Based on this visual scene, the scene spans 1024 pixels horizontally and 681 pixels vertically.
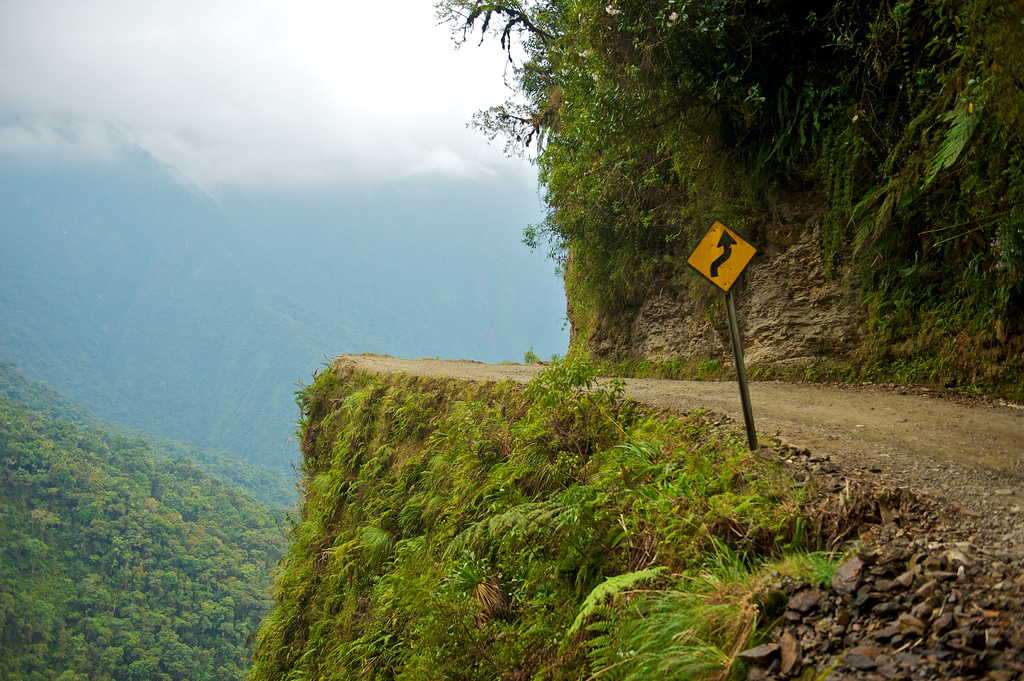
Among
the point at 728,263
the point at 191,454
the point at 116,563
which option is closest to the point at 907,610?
the point at 728,263

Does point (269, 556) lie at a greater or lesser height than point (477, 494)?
lesser

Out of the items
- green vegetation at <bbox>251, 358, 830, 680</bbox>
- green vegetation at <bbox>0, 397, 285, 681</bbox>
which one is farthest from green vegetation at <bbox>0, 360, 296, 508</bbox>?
green vegetation at <bbox>251, 358, 830, 680</bbox>

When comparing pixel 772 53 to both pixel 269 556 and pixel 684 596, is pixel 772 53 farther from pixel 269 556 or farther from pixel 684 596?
pixel 269 556

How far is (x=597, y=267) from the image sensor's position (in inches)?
501

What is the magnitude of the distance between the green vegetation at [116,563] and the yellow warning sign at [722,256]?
133 feet

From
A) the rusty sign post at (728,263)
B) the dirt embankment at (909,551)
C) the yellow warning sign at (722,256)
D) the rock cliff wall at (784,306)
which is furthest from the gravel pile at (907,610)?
the rock cliff wall at (784,306)

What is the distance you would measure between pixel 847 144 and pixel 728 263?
166 inches

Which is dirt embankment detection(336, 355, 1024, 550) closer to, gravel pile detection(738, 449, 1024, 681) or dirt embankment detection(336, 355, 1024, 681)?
dirt embankment detection(336, 355, 1024, 681)

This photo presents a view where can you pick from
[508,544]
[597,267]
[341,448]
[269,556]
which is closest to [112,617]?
[269,556]

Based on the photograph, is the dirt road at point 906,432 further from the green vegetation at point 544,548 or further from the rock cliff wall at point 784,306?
the rock cliff wall at point 784,306

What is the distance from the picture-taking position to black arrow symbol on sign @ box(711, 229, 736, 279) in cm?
421

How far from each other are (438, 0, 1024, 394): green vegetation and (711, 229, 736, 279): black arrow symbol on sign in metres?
3.07

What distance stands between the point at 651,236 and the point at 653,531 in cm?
866

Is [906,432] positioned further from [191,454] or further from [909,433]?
[191,454]
